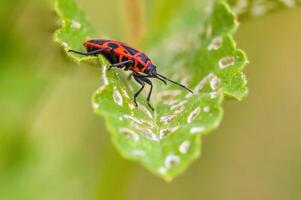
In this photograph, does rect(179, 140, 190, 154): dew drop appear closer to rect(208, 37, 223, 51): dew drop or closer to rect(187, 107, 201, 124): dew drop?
rect(187, 107, 201, 124): dew drop

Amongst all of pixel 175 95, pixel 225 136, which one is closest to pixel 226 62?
pixel 175 95

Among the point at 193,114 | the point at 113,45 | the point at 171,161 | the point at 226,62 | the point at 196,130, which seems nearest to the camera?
the point at 171,161

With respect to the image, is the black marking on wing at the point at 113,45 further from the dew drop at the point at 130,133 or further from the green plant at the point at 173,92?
the dew drop at the point at 130,133

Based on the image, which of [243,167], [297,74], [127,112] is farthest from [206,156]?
[127,112]

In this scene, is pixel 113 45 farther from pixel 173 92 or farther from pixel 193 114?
pixel 193 114

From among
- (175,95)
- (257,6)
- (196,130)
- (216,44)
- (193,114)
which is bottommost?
(196,130)

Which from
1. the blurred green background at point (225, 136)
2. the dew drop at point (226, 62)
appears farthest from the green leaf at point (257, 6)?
the blurred green background at point (225, 136)

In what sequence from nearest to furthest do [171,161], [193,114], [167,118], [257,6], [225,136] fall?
[171,161]
[193,114]
[167,118]
[257,6]
[225,136]

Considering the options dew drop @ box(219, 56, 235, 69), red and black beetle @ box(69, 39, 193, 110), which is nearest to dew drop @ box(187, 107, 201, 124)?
dew drop @ box(219, 56, 235, 69)

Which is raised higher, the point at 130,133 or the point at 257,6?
the point at 257,6
